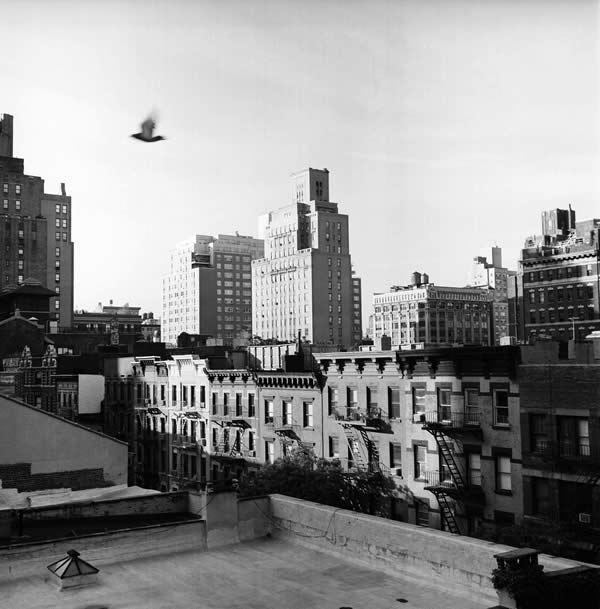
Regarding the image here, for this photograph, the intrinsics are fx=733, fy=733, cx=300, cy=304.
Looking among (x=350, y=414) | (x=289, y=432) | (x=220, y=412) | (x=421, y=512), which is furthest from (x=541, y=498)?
(x=220, y=412)

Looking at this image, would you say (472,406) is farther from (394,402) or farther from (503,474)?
(394,402)

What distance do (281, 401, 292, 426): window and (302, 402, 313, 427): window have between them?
148 cm

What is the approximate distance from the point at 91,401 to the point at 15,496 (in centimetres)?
4210

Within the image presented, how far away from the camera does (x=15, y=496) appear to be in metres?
23.7

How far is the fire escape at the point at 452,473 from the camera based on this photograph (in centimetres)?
3120

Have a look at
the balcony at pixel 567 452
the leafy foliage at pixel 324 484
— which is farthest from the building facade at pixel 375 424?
the balcony at pixel 567 452

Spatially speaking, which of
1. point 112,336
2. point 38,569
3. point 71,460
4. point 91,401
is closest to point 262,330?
point 112,336

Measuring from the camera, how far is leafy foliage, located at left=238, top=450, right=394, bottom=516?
33938mm

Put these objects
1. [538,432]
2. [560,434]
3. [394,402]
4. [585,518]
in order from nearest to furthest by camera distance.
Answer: [585,518]
[560,434]
[538,432]
[394,402]

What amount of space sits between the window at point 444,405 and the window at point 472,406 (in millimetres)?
1096

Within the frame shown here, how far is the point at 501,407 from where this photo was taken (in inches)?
1228

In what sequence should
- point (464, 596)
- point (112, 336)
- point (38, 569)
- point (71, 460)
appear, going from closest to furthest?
1. point (464, 596)
2. point (38, 569)
3. point (71, 460)
4. point (112, 336)

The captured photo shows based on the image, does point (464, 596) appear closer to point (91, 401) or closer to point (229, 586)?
point (229, 586)

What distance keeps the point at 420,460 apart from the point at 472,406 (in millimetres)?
4263
